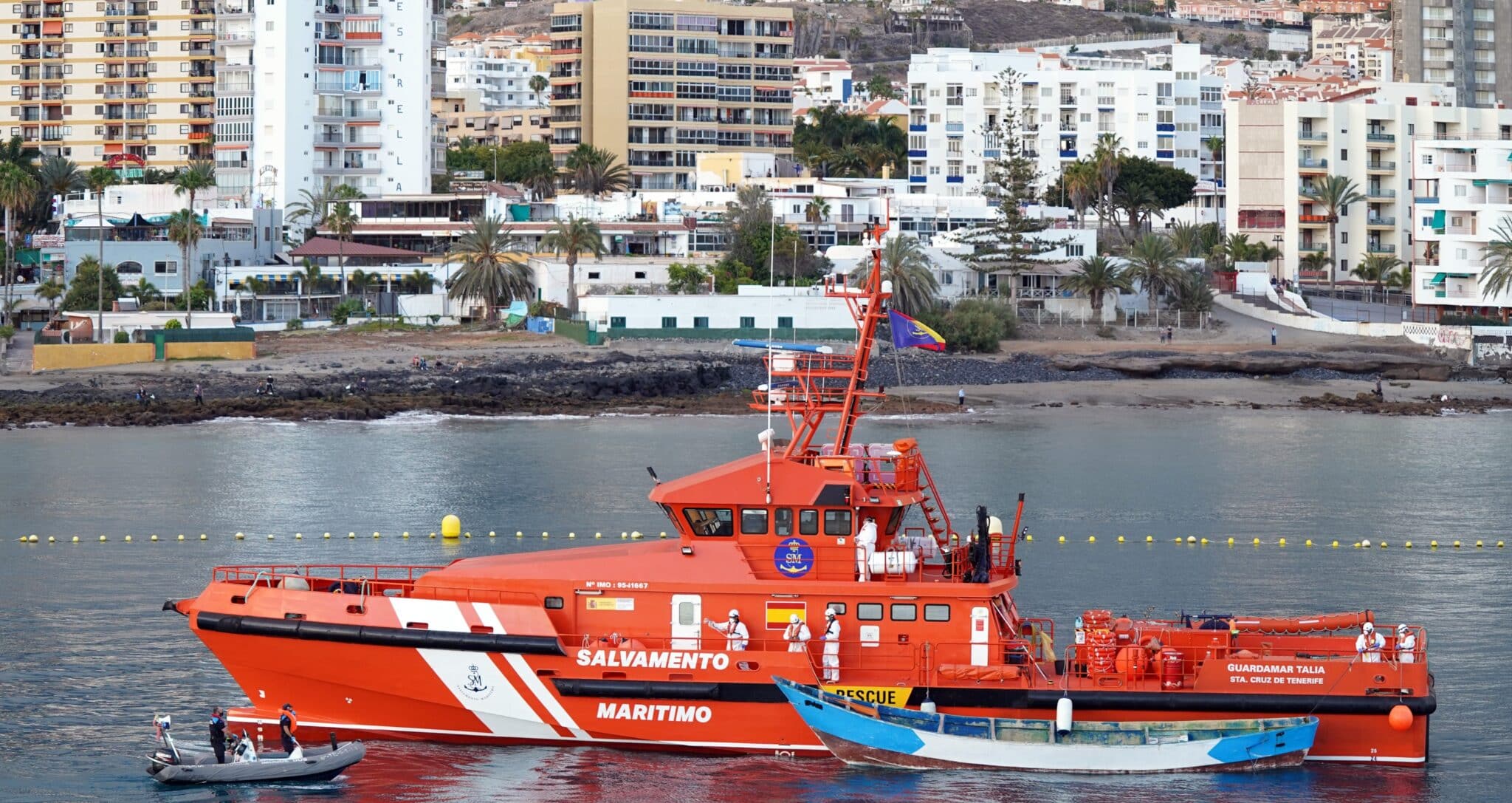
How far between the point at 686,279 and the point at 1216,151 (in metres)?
55.2

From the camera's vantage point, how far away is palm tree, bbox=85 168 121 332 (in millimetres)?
86750

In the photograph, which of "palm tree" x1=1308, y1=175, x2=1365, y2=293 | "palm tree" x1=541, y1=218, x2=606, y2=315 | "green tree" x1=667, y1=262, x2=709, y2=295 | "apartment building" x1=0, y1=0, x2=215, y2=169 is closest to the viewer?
"palm tree" x1=541, y1=218, x2=606, y2=315

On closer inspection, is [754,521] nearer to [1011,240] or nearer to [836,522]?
[836,522]

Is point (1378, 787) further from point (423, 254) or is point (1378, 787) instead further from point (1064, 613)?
point (423, 254)

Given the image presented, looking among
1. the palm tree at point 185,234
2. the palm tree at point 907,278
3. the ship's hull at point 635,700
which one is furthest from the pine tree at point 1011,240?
the ship's hull at point 635,700

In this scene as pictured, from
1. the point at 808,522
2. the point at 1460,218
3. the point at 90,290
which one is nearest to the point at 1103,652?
the point at 808,522

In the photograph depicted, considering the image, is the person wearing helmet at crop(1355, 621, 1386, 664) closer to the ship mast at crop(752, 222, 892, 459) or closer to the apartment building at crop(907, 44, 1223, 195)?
the ship mast at crop(752, 222, 892, 459)

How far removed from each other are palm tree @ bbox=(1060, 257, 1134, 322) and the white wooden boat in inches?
2777

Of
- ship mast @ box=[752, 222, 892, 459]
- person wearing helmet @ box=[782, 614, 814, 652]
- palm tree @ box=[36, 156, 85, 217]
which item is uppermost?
palm tree @ box=[36, 156, 85, 217]

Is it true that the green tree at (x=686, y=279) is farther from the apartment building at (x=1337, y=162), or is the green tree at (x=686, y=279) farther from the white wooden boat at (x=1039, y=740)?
the white wooden boat at (x=1039, y=740)

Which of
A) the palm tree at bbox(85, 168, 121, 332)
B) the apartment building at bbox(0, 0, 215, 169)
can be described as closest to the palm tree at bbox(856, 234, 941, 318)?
the palm tree at bbox(85, 168, 121, 332)

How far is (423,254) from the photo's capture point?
105000 millimetres

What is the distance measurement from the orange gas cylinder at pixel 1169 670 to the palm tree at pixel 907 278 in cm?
6160

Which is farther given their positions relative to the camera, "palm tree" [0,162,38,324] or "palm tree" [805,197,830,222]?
"palm tree" [805,197,830,222]
